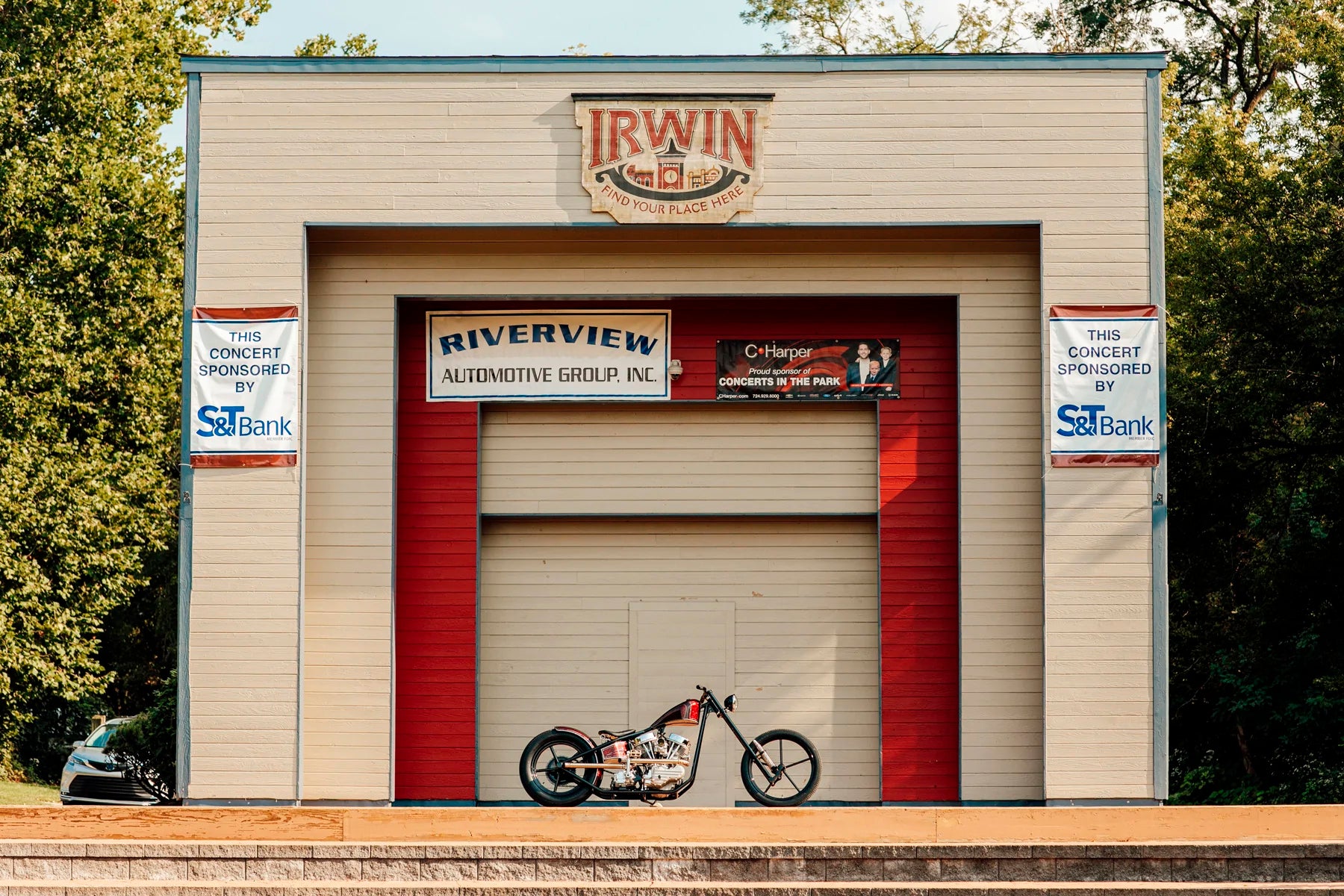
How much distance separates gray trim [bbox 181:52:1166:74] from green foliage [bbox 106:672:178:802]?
665 centimetres

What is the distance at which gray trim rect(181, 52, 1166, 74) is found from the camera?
14062 millimetres

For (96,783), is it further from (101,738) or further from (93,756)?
(101,738)

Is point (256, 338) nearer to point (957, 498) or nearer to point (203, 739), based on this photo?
point (203, 739)

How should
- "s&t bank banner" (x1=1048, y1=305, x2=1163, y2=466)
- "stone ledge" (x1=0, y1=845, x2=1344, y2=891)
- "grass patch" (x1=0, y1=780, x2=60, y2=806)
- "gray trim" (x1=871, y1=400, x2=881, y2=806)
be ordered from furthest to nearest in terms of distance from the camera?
"grass patch" (x1=0, y1=780, x2=60, y2=806), "gray trim" (x1=871, y1=400, x2=881, y2=806), "s&t bank banner" (x1=1048, y1=305, x2=1163, y2=466), "stone ledge" (x1=0, y1=845, x2=1344, y2=891)

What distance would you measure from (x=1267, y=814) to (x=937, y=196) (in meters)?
6.11

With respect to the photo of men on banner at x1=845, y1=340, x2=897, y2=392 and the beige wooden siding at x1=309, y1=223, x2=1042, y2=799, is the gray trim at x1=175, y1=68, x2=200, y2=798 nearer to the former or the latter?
the beige wooden siding at x1=309, y1=223, x2=1042, y2=799

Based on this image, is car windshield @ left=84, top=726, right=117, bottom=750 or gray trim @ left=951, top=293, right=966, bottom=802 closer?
gray trim @ left=951, top=293, right=966, bottom=802

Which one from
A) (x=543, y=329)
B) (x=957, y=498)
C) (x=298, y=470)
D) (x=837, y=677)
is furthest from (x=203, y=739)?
(x=957, y=498)

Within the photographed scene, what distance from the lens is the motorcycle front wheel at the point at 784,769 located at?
44.0ft

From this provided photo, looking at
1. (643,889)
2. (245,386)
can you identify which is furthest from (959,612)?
(245,386)

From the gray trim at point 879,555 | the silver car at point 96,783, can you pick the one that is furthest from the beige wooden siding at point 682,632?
the silver car at point 96,783

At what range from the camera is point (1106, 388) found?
1384cm

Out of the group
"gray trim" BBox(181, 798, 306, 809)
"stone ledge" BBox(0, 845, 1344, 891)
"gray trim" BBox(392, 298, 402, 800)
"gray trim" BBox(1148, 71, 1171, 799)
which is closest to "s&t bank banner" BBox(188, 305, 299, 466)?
"gray trim" BBox(392, 298, 402, 800)

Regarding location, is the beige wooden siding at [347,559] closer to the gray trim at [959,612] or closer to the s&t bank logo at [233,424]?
the s&t bank logo at [233,424]
